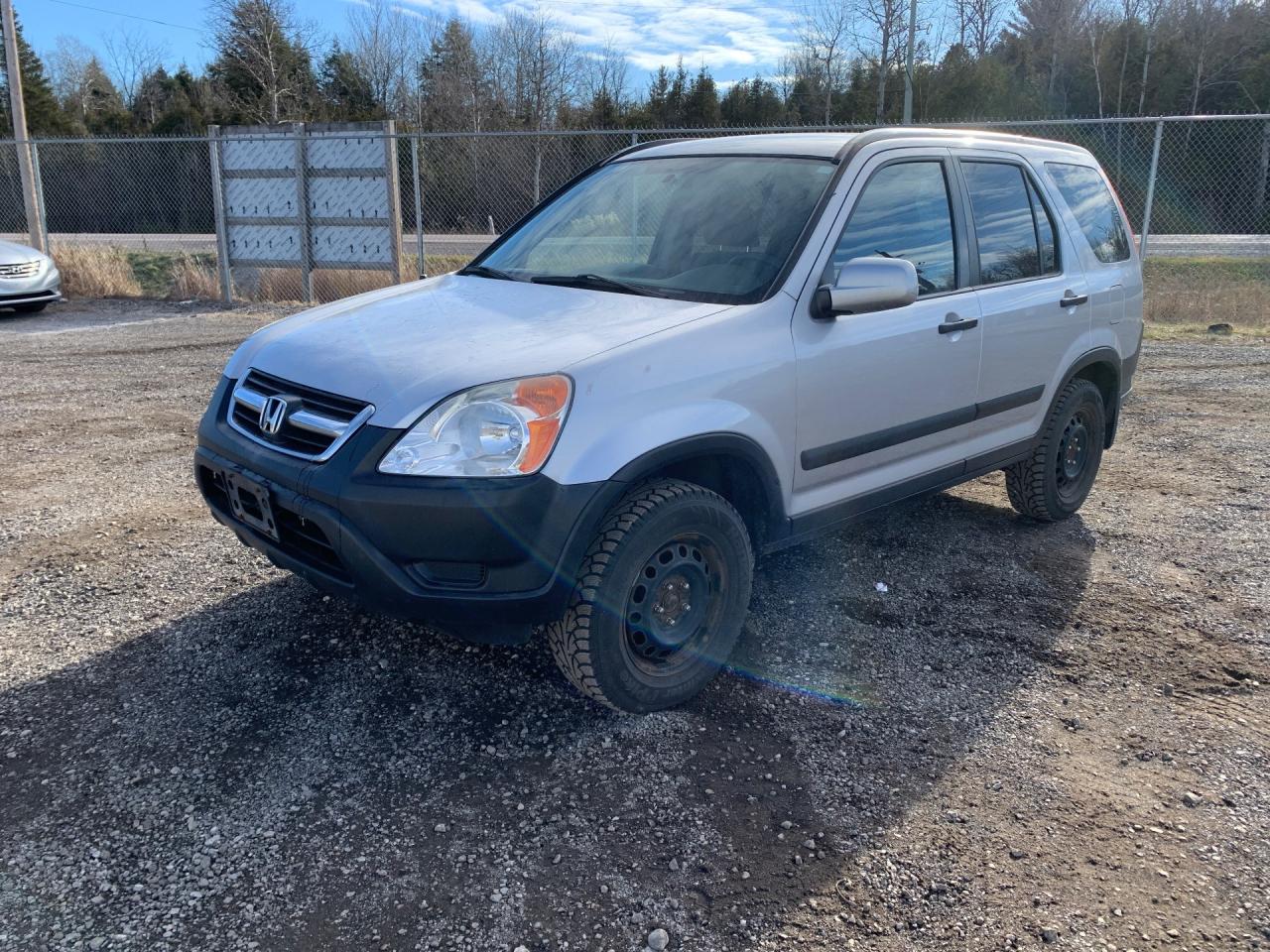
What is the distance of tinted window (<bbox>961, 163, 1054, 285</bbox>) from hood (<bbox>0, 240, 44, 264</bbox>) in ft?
39.3

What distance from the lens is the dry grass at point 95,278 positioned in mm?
14086

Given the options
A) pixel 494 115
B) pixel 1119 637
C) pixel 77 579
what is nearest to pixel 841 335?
pixel 1119 637

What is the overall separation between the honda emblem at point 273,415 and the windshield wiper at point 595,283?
1182 millimetres

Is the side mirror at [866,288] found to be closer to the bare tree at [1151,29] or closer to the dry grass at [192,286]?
the dry grass at [192,286]

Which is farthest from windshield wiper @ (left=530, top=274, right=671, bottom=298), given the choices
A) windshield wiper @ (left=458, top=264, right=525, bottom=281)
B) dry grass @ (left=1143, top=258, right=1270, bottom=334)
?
dry grass @ (left=1143, top=258, right=1270, bottom=334)

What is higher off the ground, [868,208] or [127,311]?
[868,208]

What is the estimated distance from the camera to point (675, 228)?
12.9 feet

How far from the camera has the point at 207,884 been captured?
96.7 inches

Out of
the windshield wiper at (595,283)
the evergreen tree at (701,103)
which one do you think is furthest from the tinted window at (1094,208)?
the evergreen tree at (701,103)

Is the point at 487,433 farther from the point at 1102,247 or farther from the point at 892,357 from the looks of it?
the point at 1102,247

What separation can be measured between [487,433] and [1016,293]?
8.86 ft

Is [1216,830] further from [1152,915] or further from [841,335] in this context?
[841,335]

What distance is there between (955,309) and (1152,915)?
7.78 feet

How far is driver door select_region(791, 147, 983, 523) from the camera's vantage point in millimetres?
3490
